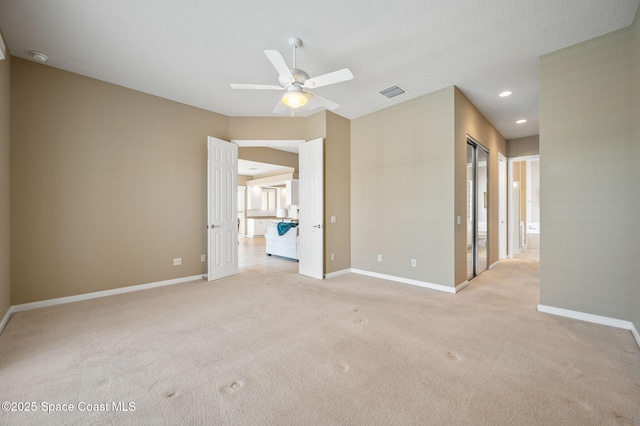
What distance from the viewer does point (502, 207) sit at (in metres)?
6.24

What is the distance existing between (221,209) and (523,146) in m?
7.05

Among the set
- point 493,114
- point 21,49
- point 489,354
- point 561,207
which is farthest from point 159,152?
point 493,114

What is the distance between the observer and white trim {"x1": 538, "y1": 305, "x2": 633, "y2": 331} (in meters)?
2.63

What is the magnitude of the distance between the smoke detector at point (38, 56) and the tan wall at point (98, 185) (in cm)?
16

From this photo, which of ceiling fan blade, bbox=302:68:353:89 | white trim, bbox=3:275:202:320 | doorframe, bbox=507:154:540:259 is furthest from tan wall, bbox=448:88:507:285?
white trim, bbox=3:275:202:320

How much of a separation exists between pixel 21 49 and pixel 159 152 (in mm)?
1717

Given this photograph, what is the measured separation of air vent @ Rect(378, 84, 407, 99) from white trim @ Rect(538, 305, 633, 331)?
334 cm

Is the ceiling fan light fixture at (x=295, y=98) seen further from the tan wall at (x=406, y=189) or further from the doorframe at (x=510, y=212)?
the doorframe at (x=510, y=212)

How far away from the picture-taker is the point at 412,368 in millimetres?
1985

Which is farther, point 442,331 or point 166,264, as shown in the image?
point 166,264

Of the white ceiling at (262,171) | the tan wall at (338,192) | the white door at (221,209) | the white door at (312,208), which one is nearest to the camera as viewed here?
the white door at (221,209)

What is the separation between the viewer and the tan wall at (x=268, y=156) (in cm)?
785

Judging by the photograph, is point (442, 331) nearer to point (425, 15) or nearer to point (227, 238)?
point (425, 15)

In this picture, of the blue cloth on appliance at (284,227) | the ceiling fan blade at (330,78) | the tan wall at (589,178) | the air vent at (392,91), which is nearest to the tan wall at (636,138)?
the tan wall at (589,178)
